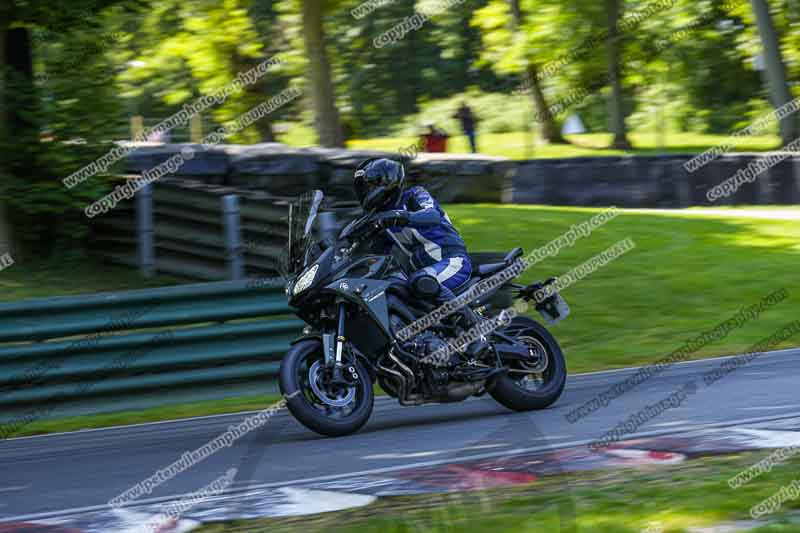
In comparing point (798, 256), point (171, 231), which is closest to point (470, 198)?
point (798, 256)

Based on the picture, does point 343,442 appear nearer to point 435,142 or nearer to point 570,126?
point 435,142

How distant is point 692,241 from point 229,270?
697 centimetres

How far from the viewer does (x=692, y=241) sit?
1697 cm

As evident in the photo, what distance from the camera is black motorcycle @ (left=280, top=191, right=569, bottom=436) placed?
7.89 m

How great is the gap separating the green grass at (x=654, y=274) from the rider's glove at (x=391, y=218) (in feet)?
12.0

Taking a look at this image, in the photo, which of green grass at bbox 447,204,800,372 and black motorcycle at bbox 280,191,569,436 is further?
green grass at bbox 447,204,800,372

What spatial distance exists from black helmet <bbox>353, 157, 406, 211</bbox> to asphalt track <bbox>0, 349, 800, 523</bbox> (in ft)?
5.00

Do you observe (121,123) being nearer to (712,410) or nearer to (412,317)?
(412,317)

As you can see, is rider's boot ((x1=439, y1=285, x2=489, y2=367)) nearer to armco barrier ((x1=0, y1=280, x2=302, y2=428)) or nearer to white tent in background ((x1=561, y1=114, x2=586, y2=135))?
armco barrier ((x1=0, y1=280, x2=302, y2=428))

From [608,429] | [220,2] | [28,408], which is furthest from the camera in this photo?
[220,2]

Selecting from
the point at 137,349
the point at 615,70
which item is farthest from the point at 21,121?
the point at 615,70

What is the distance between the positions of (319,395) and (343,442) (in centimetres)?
33

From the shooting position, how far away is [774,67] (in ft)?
90.9

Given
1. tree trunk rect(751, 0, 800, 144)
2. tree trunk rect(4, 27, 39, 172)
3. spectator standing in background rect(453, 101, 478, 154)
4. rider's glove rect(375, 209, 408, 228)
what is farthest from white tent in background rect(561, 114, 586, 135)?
rider's glove rect(375, 209, 408, 228)
